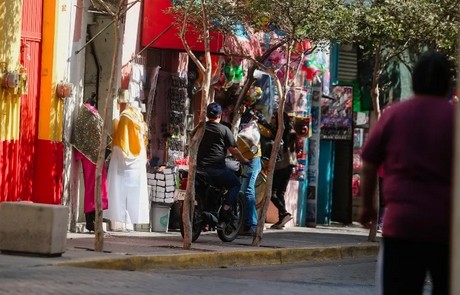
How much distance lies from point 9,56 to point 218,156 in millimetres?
3465

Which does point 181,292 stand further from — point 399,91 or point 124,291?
point 399,91

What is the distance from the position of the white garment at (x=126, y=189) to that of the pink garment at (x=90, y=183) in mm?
104

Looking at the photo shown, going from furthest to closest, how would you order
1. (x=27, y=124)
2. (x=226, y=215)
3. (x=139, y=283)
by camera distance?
1. (x=226, y=215)
2. (x=27, y=124)
3. (x=139, y=283)

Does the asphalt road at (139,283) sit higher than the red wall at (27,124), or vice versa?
the red wall at (27,124)

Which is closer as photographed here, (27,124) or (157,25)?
(27,124)

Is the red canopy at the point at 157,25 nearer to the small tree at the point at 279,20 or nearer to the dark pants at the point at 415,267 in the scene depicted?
the small tree at the point at 279,20

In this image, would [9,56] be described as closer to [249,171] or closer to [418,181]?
[249,171]

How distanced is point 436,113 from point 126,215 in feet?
40.9

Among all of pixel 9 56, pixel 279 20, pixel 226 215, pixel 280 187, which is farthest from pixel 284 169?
pixel 9 56

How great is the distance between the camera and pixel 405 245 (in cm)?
687

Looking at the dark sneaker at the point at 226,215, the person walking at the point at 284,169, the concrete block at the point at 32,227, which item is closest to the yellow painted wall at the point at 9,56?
the dark sneaker at the point at 226,215

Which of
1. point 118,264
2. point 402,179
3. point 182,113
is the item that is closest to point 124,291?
point 118,264

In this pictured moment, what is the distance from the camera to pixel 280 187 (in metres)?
24.5

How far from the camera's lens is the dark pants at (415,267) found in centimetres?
682
